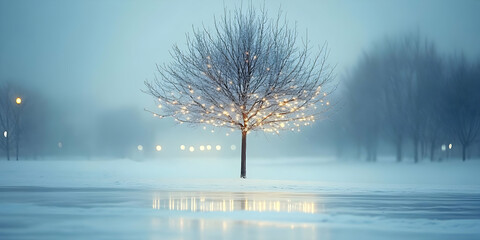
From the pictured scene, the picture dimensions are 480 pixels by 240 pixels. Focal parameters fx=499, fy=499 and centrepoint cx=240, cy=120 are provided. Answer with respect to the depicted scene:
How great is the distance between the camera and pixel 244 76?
26.5m

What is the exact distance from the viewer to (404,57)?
193 feet

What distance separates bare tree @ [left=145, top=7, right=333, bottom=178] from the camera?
26.7 metres

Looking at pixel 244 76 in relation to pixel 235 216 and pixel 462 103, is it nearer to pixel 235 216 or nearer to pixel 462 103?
pixel 235 216

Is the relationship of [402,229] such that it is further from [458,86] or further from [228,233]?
[458,86]

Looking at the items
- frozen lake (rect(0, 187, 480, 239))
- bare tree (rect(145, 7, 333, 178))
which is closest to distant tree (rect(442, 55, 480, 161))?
bare tree (rect(145, 7, 333, 178))

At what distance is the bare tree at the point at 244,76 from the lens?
26672 millimetres

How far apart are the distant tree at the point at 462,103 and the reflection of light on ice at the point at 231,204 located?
141ft

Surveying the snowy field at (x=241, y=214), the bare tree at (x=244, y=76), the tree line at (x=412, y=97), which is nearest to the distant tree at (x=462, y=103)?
the tree line at (x=412, y=97)

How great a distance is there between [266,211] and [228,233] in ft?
11.4

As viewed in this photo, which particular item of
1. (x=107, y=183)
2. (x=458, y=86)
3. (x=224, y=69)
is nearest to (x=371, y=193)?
(x=224, y=69)

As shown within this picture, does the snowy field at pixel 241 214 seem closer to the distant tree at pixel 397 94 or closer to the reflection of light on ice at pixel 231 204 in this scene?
the reflection of light on ice at pixel 231 204

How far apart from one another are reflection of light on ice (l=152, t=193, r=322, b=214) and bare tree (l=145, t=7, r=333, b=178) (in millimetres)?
9792

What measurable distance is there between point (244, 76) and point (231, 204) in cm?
1195

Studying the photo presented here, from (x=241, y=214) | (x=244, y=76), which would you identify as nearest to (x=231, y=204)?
(x=241, y=214)
